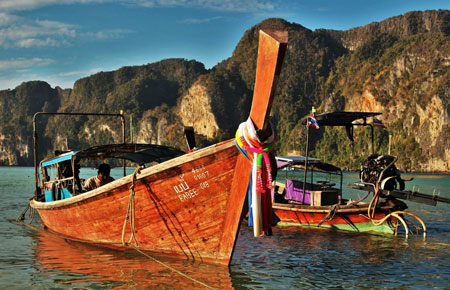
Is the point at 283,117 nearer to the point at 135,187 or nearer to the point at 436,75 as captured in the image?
the point at 436,75

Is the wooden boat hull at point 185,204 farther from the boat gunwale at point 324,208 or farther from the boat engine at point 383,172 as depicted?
the boat gunwale at point 324,208

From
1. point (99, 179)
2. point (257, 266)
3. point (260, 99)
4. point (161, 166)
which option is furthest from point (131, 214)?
Answer: point (260, 99)

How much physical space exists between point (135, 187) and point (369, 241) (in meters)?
8.69

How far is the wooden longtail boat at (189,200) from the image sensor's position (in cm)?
830

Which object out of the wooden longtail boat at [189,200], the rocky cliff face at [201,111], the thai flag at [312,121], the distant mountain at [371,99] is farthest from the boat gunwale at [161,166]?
the rocky cliff face at [201,111]

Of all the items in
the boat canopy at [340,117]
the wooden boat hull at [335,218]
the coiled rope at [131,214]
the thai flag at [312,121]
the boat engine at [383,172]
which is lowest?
the wooden boat hull at [335,218]

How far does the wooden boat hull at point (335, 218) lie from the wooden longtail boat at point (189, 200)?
8.24 meters

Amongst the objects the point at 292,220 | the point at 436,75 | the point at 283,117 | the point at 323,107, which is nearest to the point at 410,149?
the point at 436,75

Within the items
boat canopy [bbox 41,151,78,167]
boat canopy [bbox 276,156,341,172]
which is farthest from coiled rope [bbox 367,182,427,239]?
boat canopy [bbox 41,151,78,167]

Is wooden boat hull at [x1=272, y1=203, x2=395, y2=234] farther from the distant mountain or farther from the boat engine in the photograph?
the distant mountain

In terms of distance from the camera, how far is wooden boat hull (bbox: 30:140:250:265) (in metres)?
9.06

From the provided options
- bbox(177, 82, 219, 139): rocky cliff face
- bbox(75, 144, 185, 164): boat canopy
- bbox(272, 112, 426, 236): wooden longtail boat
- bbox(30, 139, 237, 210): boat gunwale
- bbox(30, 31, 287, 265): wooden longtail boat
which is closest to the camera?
bbox(30, 31, 287, 265): wooden longtail boat

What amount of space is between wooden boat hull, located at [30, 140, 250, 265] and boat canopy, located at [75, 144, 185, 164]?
1.91 m

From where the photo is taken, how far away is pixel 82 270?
10.5 m
